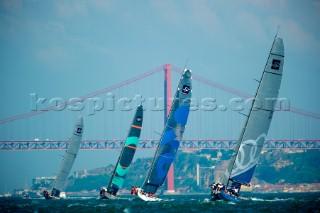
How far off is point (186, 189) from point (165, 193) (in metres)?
50.4

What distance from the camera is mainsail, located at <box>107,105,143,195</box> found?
132 ft

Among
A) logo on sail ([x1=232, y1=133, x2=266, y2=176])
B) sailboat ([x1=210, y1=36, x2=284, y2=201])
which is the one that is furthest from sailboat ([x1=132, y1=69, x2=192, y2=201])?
logo on sail ([x1=232, y1=133, x2=266, y2=176])

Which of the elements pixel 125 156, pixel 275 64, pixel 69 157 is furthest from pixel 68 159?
pixel 275 64

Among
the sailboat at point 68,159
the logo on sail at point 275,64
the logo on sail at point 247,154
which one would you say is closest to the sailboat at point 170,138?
the logo on sail at point 247,154

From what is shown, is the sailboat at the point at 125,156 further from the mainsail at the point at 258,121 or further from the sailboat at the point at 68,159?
the mainsail at the point at 258,121

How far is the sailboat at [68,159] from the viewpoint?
4659 centimetres

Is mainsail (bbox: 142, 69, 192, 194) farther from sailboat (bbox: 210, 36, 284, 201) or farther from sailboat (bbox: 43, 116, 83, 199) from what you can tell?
sailboat (bbox: 43, 116, 83, 199)

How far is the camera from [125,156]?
41.2 meters

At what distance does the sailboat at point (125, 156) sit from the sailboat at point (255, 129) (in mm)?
8948

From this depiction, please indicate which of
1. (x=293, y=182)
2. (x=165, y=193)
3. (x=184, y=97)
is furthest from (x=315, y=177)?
(x=184, y=97)

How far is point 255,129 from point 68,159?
57.9 feet

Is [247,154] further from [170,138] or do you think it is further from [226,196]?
[170,138]

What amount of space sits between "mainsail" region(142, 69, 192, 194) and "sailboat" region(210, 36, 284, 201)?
12.6 feet

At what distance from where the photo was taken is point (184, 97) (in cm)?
3512
